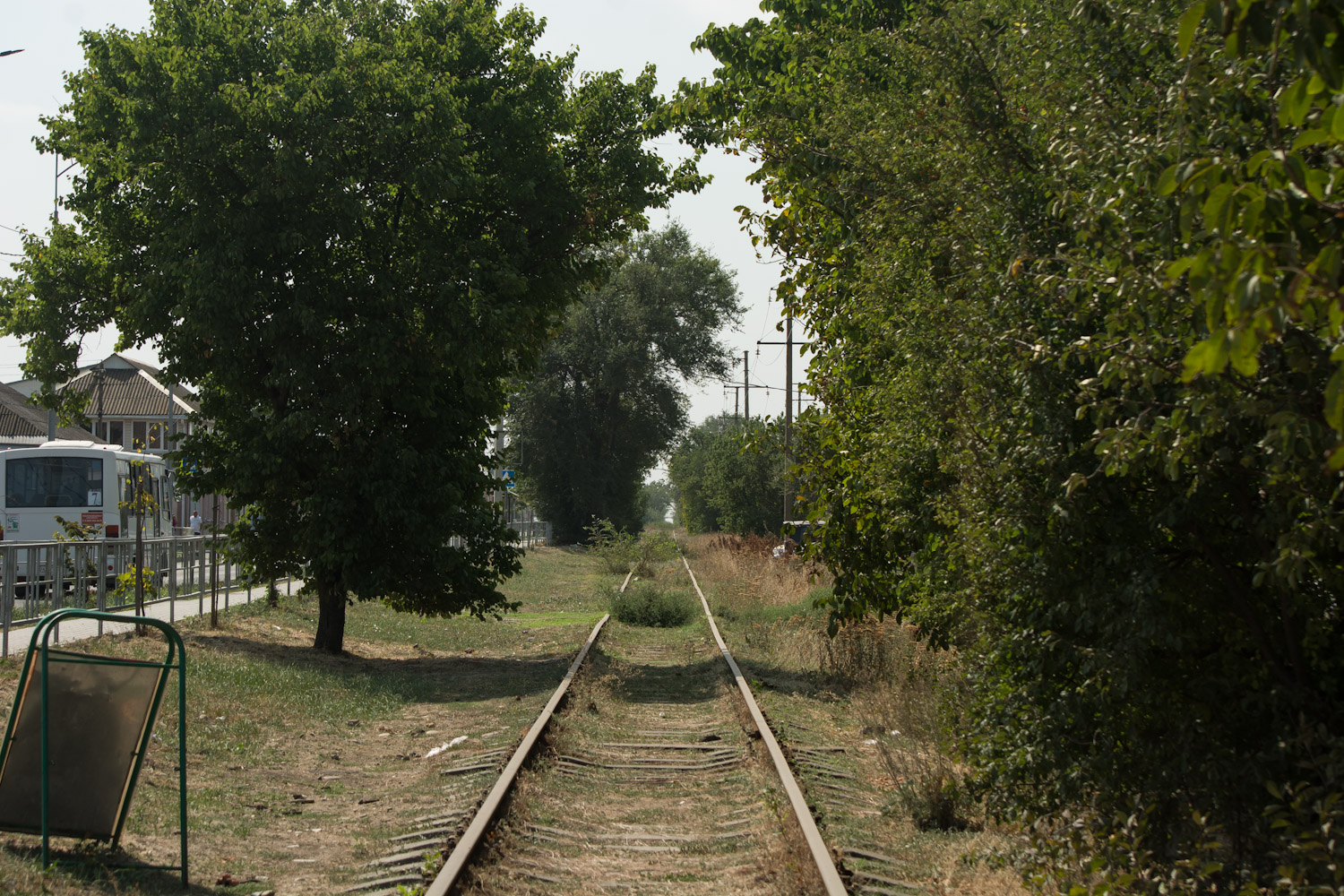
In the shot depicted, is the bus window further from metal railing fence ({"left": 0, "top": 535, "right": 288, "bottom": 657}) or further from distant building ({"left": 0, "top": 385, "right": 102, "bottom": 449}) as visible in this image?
distant building ({"left": 0, "top": 385, "right": 102, "bottom": 449})

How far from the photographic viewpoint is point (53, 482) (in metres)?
26.0

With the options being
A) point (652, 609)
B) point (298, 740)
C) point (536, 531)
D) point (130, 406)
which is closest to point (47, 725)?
point (298, 740)

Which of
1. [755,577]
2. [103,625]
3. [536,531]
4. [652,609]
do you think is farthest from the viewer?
[536,531]

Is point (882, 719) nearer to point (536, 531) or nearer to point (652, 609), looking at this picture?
point (652, 609)

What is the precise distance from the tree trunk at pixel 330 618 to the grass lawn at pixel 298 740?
303mm

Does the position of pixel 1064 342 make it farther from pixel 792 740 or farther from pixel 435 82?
pixel 435 82

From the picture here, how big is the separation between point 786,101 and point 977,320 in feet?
21.5

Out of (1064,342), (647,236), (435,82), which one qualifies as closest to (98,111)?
(435,82)

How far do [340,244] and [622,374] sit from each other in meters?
43.0

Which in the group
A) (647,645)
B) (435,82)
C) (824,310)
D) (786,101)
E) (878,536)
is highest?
(435,82)

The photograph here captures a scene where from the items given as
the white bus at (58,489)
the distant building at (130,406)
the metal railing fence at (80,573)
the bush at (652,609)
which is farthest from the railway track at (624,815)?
the distant building at (130,406)

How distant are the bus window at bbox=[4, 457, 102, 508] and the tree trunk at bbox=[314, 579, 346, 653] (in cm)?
1304

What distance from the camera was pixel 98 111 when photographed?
14.0 m

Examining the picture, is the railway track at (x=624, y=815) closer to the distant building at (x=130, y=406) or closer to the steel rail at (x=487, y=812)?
the steel rail at (x=487, y=812)
